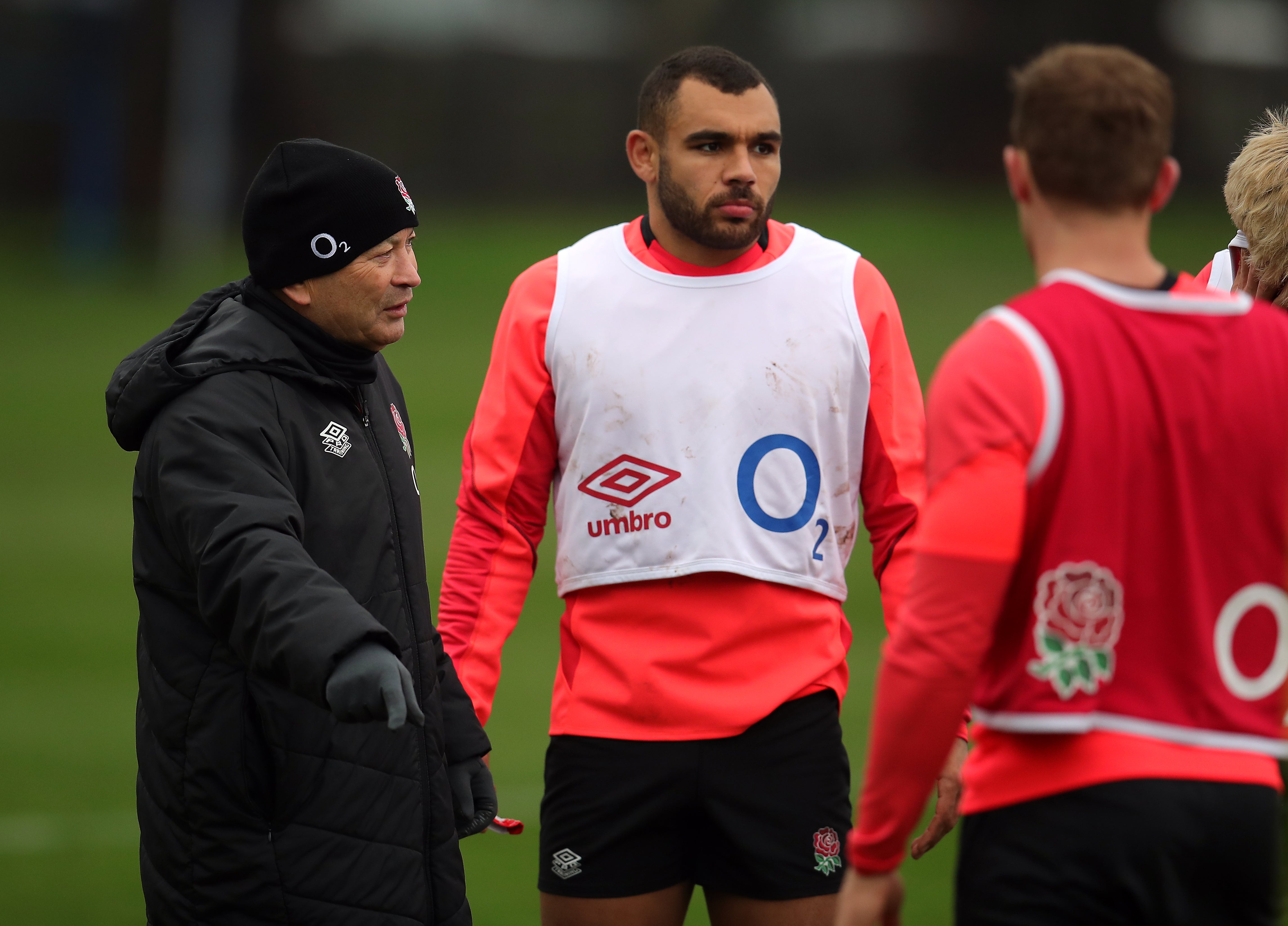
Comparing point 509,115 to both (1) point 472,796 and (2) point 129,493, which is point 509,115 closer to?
(2) point 129,493

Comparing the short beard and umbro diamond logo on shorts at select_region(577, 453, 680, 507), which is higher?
the short beard

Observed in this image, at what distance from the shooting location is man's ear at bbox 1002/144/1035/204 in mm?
2256

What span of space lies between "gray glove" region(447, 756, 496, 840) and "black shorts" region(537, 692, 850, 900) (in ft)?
0.54

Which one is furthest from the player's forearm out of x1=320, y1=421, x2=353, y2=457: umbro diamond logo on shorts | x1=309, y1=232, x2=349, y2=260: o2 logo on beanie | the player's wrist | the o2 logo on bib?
x1=309, y1=232, x2=349, y2=260: o2 logo on beanie

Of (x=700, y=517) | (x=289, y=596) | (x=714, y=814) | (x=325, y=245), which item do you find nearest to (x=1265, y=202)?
(x=700, y=517)

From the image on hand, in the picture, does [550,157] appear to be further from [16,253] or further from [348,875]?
[348,875]

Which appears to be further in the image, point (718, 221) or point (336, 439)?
point (718, 221)

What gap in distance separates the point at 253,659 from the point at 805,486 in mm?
1231

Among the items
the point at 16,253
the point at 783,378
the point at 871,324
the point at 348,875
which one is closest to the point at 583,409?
the point at 783,378

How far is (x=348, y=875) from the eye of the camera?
274 cm

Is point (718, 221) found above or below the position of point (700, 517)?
above

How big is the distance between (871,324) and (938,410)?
43.4 inches

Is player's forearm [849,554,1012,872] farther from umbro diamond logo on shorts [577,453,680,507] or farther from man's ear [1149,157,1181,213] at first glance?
umbro diamond logo on shorts [577,453,680,507]

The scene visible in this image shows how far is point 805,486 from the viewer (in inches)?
127
